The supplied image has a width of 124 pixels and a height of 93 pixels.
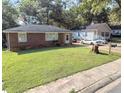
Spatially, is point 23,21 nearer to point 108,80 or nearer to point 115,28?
point 115,28

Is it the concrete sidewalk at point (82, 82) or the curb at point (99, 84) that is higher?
the concrete sidewalk at point (82, 82)

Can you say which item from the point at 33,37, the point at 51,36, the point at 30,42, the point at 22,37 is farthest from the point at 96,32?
the point at 22,37

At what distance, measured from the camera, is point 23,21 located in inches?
1252

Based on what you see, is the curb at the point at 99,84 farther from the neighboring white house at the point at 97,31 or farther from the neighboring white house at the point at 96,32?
the neighboring white house at the point at 97,31

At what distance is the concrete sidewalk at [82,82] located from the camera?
5488 mm

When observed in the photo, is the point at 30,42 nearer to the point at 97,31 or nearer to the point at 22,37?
the point at 22,37

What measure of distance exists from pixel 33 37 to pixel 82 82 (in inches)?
507

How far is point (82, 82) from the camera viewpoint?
20.6 feet

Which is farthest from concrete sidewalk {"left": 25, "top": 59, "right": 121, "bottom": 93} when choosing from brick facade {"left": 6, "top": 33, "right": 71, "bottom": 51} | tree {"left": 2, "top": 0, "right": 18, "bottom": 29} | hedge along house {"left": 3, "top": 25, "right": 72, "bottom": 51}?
tree {"left": 2, "top": 0, "right": 18, "bottom": 29}

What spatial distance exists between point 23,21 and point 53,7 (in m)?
5.72

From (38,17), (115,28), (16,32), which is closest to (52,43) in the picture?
(16,32)

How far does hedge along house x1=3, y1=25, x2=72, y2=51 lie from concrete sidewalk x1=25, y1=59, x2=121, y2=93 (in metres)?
10.9

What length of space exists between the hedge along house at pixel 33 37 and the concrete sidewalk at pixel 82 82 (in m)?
10.9

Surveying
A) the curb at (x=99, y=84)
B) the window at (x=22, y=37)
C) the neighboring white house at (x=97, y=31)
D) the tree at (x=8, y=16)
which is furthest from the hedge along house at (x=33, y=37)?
the curb at (x=99, y=84)
